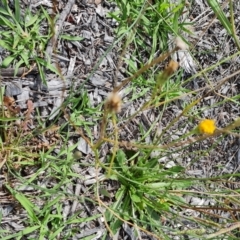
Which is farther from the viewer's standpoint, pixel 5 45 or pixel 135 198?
pixel 135 198

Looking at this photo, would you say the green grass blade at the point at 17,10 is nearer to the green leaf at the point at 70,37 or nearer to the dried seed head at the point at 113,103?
the green leaf at the point at 70,37

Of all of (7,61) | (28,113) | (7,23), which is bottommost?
(28,113)

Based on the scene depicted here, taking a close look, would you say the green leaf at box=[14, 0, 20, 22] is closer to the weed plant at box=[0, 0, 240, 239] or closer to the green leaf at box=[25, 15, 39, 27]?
the green leaf at box=[25, 15, 39, 27]

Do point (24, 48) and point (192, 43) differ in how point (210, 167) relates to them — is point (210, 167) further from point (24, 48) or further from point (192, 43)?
point (24, 48)

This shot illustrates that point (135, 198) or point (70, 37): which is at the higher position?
point (70, 37)

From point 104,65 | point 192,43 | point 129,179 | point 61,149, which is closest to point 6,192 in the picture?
point 61,149

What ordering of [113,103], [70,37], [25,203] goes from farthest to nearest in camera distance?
[70,37]
[25,203]
[113,103]

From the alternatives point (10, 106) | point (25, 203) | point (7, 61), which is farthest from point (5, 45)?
point (25, 203)

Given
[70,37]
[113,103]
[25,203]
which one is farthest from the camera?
[70,37]

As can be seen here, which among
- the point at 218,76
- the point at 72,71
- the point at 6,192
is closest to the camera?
the point at 6,192

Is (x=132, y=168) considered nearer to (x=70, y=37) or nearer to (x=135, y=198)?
(x=135, y=198)

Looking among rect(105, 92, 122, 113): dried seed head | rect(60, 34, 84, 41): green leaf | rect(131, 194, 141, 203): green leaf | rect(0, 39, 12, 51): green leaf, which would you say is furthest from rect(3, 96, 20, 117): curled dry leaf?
rect(105, 92, 122, 113): dried seed head
